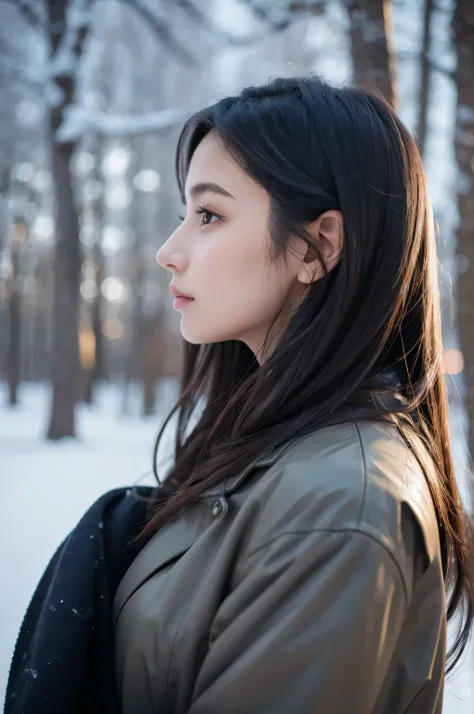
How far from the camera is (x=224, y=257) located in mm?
1312

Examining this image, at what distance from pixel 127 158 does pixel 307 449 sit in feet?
53.1

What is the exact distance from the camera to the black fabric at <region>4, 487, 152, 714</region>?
1183mm

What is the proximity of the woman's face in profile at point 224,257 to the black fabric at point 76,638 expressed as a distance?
0.61m

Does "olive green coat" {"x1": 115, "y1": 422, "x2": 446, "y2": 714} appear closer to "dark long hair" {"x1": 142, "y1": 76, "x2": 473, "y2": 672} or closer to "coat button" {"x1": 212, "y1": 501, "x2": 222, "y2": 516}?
"coat button" {"x1": 212, "y1": 501, "x2": 222, "y2": 516}

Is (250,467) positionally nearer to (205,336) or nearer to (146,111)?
(205,336)

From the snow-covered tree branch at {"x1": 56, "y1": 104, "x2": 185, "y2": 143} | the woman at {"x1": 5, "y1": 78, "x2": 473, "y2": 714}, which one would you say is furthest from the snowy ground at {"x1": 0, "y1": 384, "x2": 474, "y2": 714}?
the snow-covered tree branch at {"x1": 56, "y1": 104, "x2": 185, "y2": 143}

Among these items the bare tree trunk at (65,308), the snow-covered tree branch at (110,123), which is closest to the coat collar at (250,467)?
the snow-covered tree branch at (110,123)

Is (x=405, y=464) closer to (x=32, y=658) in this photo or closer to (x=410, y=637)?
(x=410, y=637)

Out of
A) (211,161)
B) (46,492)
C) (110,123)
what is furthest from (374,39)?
(110,123)

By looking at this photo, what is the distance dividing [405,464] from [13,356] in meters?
15.7

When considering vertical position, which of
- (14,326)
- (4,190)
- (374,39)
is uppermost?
(4,190)

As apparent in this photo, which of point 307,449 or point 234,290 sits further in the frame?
point 234,290

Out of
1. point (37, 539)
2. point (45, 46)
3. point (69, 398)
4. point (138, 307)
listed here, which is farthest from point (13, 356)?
point (37, 539)

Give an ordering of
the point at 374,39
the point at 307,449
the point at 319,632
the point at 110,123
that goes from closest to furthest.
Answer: the point at 319,632 < the point at 307,449 < the point at 374,39 < the point at 110,123
